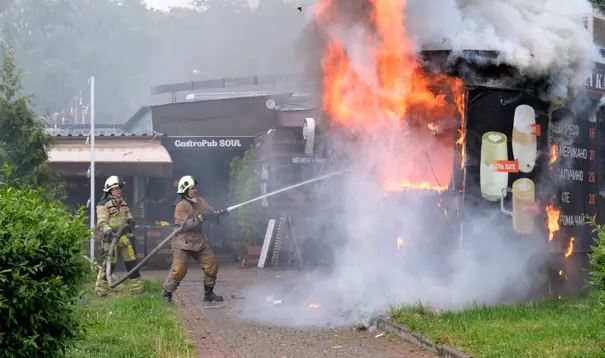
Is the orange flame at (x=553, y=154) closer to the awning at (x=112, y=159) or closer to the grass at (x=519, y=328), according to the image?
the grass at (x=519, y=328)

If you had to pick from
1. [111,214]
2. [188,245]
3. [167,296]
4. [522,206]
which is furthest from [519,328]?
[111,214]

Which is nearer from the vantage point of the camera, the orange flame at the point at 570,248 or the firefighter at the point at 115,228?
the orange flame at the point at 570,248

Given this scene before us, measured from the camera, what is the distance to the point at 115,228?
13.8 metres

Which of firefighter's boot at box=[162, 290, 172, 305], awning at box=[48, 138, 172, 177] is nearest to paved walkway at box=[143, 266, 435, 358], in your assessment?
firefighter's boot at box=[162, 290, 172, 305]

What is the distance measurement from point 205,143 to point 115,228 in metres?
7.41

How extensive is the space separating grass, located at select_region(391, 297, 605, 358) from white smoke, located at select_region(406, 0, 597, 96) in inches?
114

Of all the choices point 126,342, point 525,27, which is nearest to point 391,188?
point 525,27

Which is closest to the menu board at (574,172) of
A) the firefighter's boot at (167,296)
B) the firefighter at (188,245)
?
the firefighter at (188,245)

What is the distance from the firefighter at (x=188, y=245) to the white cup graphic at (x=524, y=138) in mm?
4506

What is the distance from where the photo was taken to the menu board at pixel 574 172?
11203 millimetres

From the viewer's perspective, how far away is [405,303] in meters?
10.2

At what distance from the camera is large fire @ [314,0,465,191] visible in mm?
10945

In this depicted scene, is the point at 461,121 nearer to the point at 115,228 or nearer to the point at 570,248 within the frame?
the point at 570,248

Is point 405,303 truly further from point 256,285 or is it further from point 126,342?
point 256,285
